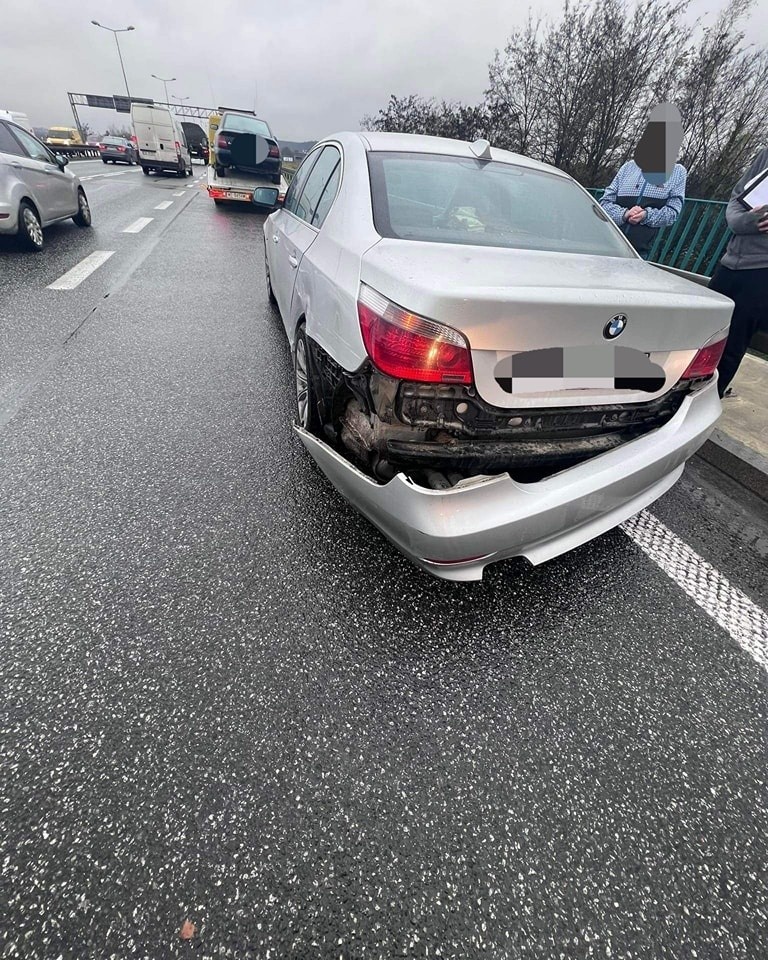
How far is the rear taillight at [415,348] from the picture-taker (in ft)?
4.64

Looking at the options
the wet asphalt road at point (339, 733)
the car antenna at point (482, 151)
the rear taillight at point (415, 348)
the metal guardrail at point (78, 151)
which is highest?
the car antenna at point (482, 151)

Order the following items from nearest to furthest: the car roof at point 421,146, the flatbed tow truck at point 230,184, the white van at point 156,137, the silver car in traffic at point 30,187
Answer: the car roof at point 421,146 → the silver car in traffic at point 30,187 → the flatbed tow truck at point 230,184 → the white van at point 156,137

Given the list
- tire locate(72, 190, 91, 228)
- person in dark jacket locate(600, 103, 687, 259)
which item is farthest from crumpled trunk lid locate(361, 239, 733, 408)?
tire locate(72, 190, 91, 228)

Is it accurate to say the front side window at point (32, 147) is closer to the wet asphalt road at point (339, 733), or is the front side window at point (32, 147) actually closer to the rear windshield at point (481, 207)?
the wet asphalt road at point (339, 733)

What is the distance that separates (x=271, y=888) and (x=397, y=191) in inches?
98.7

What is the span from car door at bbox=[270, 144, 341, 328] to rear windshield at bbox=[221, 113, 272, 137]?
12.4 meters

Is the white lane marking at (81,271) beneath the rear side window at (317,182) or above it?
beneath

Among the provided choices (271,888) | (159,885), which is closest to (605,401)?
(271,888)

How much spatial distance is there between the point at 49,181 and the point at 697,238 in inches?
337

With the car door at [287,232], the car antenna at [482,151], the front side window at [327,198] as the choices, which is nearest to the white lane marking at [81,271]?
the car door at [287,232]

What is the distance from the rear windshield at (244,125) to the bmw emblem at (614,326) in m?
15.1

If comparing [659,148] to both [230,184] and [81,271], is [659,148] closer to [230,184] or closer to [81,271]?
[81,271]

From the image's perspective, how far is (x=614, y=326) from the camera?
155 cm

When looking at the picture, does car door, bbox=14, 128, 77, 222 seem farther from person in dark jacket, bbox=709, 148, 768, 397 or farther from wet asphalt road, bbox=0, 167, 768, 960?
person in dark jacket, bbox=709, 148, 768, 397
